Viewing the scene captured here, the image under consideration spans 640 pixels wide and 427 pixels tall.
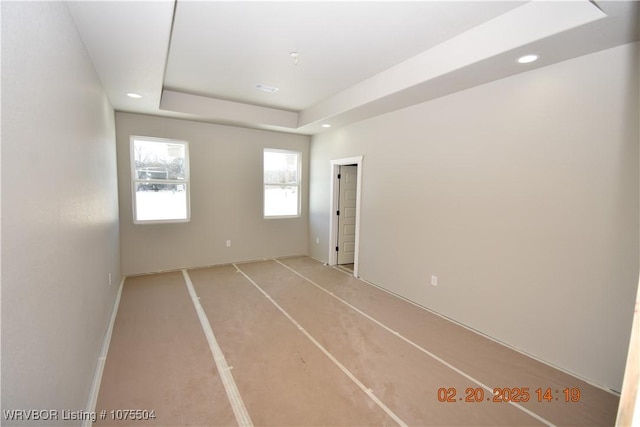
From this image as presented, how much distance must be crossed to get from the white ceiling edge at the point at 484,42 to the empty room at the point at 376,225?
0.02 m

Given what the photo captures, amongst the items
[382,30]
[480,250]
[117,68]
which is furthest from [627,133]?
[117,68]

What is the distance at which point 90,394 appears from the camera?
206 cm

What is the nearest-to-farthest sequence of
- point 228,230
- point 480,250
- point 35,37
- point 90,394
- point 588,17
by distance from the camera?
point 35,37, point 588,17, point 90,394, point 480,250, point 228,230

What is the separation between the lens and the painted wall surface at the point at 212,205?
463 cm

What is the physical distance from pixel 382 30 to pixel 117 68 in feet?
8.07

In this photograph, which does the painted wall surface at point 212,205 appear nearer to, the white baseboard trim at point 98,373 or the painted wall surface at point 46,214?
the white baseboard trim at point 98,373

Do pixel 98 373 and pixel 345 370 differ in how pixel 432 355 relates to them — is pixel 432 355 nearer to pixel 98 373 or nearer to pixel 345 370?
pixel 345 370

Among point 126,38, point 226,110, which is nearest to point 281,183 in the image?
point 226,110

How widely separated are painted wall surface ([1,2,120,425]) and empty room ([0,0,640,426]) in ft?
0.05

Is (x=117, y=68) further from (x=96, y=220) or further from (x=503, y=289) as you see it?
(x=503, y=289)

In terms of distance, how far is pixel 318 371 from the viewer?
2.39 m

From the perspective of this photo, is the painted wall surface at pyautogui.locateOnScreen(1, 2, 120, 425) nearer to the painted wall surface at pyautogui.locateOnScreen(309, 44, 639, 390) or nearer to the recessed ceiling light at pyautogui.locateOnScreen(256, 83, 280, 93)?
the recessed ceiling light at pyautogui.locateOnScreen(256, 83, 280, 93)

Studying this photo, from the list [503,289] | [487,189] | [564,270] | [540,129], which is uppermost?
[540,129]
